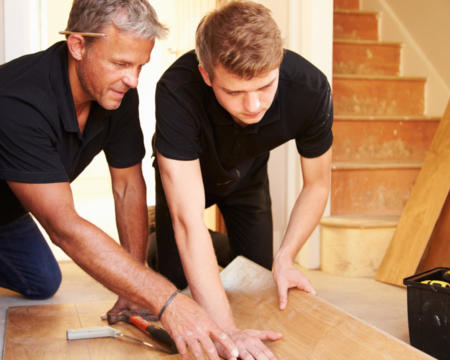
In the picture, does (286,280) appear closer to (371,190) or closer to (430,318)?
(430,318)

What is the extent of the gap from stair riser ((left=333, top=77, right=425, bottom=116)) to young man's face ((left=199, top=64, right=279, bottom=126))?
1901 mm

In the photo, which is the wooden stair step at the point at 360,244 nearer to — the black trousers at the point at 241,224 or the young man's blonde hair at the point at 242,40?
the black trousers at the point at 241,224

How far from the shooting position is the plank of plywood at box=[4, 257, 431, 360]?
48.0 inches

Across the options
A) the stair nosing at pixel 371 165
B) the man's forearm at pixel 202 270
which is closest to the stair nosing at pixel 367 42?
the stair nosing at pixel 371 165

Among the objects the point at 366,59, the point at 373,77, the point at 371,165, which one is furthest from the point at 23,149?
the point at 366,59

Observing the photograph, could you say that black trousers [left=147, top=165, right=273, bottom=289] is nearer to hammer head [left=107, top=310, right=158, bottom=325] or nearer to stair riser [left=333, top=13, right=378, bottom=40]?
hammer head [left=107, top=310, right=158, bottom=325]

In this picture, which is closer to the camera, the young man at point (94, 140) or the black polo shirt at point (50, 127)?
the young man at point (94, 140)

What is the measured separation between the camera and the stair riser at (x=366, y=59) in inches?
137

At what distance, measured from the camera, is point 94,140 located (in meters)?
1.73

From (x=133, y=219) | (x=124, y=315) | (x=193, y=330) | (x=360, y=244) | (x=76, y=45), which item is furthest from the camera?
(x=360, y=244)

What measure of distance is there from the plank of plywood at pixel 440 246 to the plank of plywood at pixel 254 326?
874 millimetres

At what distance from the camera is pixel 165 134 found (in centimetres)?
146

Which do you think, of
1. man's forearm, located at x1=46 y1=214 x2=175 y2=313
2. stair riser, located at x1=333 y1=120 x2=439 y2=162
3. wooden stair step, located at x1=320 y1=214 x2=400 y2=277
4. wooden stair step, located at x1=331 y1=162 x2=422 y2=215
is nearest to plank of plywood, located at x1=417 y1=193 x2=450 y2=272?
wooden stair step, located at x1=320 y1=214 x2=400 y2=277

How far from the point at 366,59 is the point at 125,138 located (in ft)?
7.25
